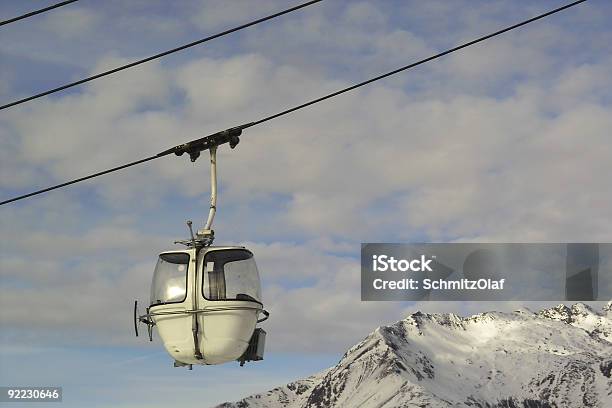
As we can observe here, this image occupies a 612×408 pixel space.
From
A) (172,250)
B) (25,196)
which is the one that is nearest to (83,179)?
(25,196)

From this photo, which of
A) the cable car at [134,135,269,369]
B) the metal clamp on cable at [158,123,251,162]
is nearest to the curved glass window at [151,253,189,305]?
the cable car at [134,135,269,369]

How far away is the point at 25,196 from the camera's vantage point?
1933cm

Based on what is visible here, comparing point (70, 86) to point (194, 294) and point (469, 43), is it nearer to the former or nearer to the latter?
point (194, 294)

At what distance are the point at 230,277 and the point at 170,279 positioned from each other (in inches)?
36.2

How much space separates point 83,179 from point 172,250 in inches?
91.1

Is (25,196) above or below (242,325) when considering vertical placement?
above

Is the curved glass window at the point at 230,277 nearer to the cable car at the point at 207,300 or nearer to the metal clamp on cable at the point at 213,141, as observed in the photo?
the cable car at the point at 207,300

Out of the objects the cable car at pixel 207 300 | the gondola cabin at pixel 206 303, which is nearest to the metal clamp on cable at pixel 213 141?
the cable car at pixel 207 300

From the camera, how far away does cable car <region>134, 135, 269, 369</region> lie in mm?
17734

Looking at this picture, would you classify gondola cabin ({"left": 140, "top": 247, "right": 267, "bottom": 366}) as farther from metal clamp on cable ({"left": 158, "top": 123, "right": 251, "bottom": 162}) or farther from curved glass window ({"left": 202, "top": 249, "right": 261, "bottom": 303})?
metal clamp on cable ({"left": 158, "top": 123, "right": 251, "bottom": 162})

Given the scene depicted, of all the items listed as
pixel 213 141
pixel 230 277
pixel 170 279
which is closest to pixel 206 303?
pixel 230 277

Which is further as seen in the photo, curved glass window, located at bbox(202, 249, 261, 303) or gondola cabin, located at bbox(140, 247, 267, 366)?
curved glass window, located at bbox(202, 249, 261, 303)

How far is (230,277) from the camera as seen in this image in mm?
17938

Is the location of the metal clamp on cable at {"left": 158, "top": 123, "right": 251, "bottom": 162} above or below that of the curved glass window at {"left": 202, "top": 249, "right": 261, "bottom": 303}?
above
